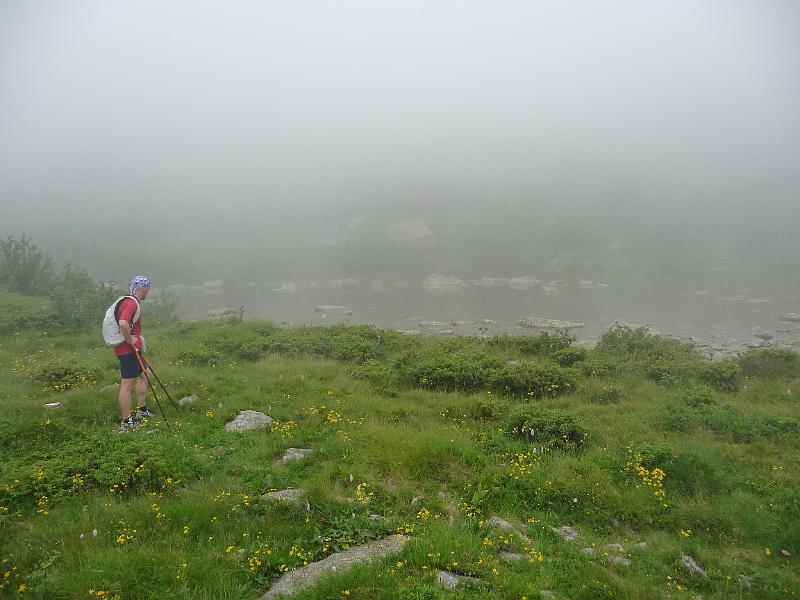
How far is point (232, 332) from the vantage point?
2041 centimetres

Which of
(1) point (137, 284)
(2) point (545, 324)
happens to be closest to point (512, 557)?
(1) point (137, 284)

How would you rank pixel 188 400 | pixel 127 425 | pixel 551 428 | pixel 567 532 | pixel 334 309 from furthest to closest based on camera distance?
pixel 334 309 → pixel 188 400 → pixel 127 425 → pixel 551 428 → pixel 567 532

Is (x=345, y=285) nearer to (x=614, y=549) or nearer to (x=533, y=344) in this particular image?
(x=533, y=344)

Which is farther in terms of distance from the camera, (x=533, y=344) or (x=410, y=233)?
(x=410, y=233)

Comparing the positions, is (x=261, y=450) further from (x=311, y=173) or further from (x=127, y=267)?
(x=311, y=173)

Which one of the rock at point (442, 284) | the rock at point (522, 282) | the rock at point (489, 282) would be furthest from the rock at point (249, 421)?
the rock at point (489, 282)

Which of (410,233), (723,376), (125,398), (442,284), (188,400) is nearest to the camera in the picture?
(125,398)

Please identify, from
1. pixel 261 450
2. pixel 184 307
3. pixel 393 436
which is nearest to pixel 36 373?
pixel 261 450

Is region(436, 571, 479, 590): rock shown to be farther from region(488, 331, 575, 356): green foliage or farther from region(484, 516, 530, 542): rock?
region(488, 331, 575, 356): green foliage

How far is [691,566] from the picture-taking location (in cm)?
627

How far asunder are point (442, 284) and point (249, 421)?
55.0 m

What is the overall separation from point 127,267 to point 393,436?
81254mm

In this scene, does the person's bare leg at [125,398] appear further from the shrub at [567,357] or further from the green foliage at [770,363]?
the green foliage at [770,363]

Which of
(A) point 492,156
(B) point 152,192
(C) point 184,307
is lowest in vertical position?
(C) point 184,307
